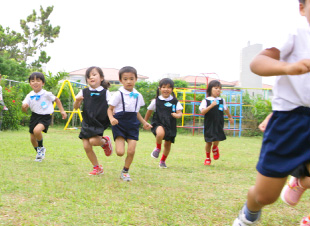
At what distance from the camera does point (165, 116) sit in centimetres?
615

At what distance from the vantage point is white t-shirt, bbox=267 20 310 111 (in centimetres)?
198

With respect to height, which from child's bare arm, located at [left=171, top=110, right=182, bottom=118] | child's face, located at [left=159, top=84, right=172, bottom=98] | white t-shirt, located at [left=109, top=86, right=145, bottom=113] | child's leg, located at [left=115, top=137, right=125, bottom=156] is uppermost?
child's face, located at [left=159, top=84, right=172, bottom=98]

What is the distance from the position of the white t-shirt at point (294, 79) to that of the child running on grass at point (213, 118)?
4.25 metres

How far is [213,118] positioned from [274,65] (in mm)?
4887

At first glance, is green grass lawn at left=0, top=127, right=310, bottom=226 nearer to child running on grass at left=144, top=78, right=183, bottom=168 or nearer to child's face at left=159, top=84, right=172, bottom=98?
child running on grass at left=144, top=78, right=183, bottom=168

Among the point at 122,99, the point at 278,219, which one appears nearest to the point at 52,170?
the point at 122,99

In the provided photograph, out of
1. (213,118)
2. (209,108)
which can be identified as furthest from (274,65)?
(213,118)

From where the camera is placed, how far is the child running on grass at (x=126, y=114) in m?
4.76

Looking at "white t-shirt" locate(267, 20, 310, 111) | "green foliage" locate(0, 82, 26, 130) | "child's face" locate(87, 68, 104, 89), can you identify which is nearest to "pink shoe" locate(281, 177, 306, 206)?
"white t-shirt" locate(267, 20, 310, 111)

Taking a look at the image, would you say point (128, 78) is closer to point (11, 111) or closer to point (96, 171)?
point (96, 171)

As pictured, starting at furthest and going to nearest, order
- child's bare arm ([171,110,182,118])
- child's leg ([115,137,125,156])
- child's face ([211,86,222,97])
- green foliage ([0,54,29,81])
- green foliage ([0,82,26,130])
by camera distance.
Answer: green foliage ([0,54,29,81]), green foliage ([0,82,26,130]), child's face ([211,86,222,97]), child's bare arm ([171,110,182,118]), child's leg ([115,137,125,156])

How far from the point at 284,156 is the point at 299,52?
22.8 inches

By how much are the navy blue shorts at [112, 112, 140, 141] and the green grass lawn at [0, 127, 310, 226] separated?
56 cm

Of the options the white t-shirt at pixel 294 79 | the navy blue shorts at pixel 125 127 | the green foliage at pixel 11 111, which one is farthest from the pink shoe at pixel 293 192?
the green foliage at pixel 11 111
